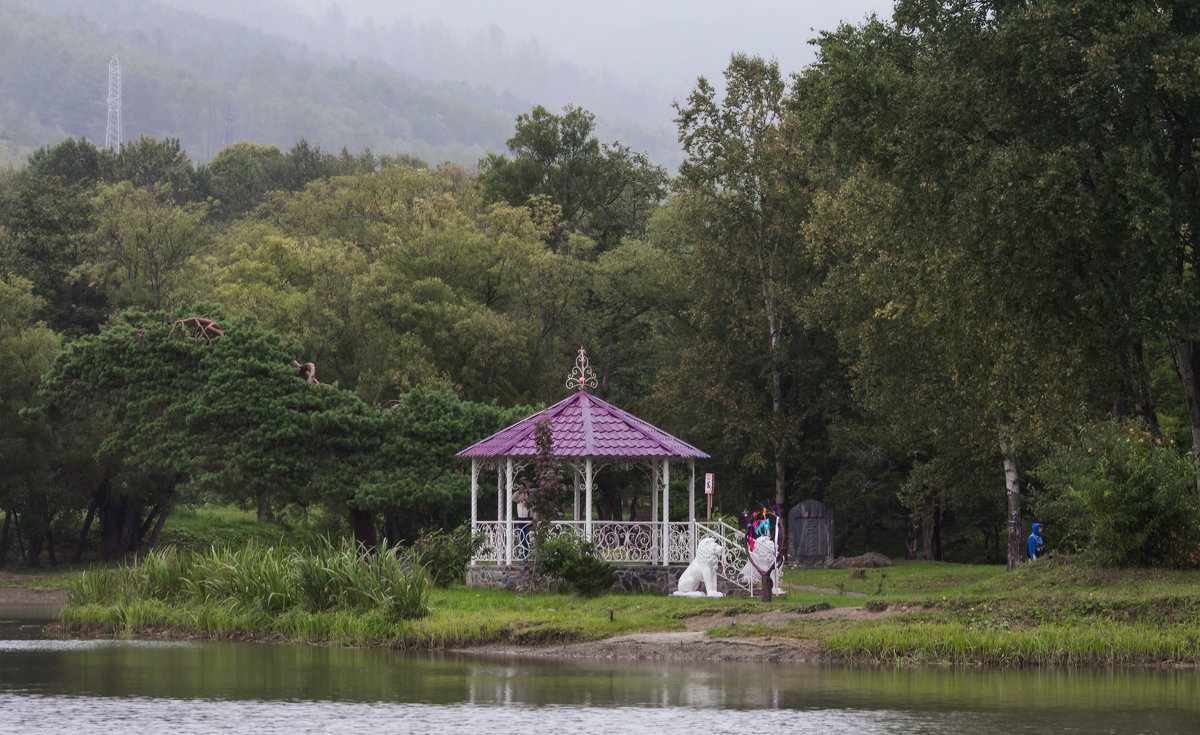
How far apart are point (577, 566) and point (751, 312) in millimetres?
17579

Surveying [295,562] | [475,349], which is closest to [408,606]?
[295,562]

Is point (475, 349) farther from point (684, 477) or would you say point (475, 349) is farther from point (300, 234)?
point (300, 234)

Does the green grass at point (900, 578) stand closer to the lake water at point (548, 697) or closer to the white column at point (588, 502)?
the white column at point (588, 502)

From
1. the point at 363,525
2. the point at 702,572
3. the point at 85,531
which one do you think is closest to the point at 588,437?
the point at 702,572

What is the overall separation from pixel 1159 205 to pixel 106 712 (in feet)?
52.8

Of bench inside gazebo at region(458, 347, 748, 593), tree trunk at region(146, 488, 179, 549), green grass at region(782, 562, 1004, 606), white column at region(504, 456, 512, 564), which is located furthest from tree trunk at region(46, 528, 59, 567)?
green grass at region(782, 562, 1004, 606)

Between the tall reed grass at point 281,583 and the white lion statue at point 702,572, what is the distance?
5.00 meters

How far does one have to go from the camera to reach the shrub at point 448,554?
28.2 metres

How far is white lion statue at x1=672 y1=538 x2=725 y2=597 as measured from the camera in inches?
1002

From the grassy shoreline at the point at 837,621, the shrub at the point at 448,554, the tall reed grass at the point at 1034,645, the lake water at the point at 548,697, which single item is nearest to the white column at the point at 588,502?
the grassy shoreline at the point at 837,621

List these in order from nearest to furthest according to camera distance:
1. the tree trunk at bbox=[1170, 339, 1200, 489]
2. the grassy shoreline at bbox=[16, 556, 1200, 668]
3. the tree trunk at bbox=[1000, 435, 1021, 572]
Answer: the grassy shoreline at bbox=[16, 556, 1200, 668] → the tree trunk at bbox=[1170, 339, 1200, 489] → the tree trunk at bbox=[1000, 435, 1021, 572]

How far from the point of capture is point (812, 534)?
4044 cm

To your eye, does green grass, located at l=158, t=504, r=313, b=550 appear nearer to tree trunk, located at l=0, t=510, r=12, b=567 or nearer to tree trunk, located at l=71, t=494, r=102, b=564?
tree trunk, located at l=71, t=494, r=102, b=564

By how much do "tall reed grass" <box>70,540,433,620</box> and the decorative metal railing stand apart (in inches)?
127
